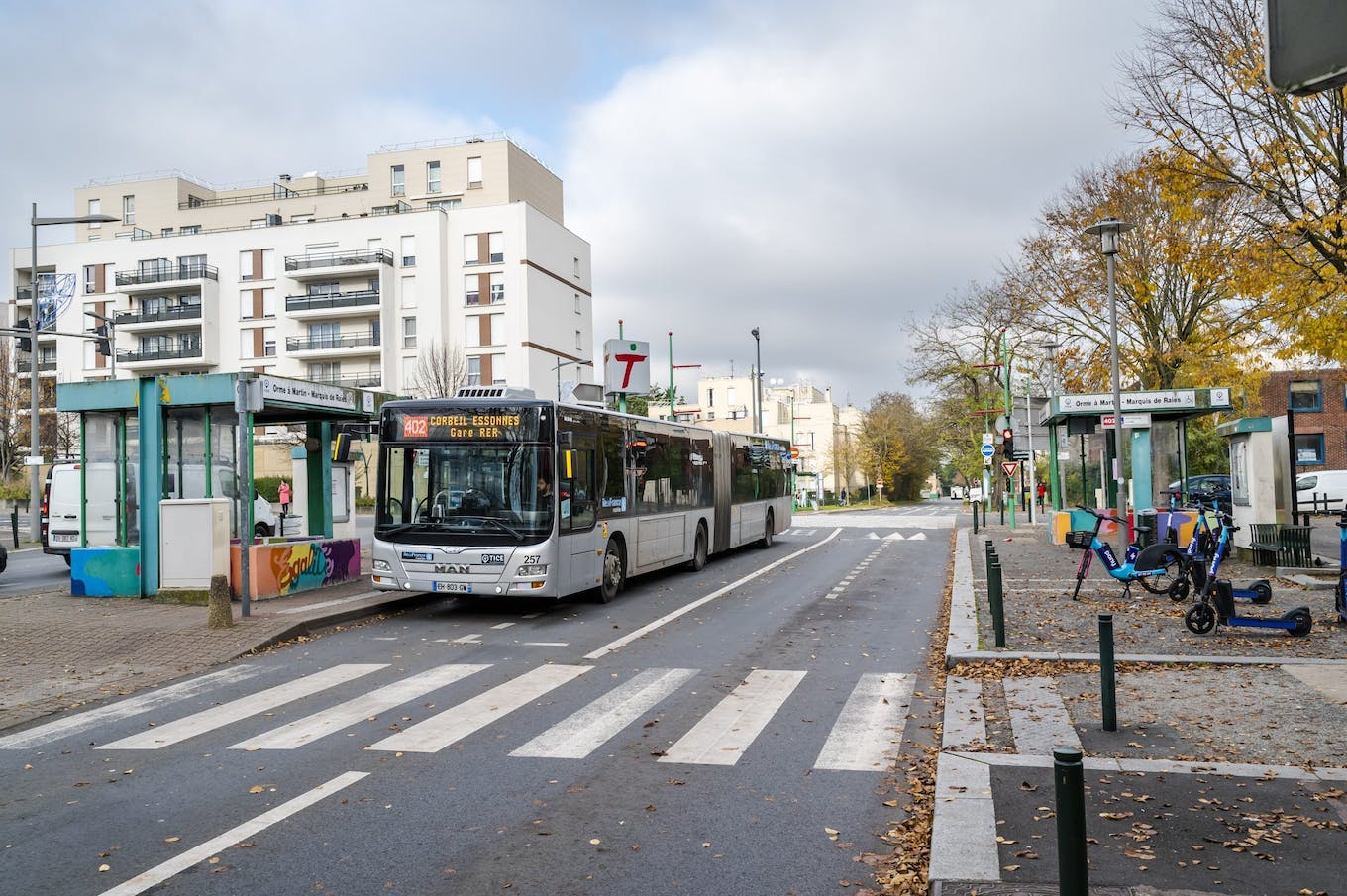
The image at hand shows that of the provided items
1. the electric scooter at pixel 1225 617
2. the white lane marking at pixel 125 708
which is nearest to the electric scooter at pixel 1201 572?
the electric scooter at pixel 1225 617

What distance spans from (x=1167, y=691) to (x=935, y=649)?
2.93 meters

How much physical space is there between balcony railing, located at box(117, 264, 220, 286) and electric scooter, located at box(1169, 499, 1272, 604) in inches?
2345

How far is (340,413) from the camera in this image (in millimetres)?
16531

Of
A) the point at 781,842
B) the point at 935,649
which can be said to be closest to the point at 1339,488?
the point at 935,649

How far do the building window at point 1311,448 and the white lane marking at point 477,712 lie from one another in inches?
2095

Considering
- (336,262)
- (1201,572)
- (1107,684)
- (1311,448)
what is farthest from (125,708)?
(1311,448)

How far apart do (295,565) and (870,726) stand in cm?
1062

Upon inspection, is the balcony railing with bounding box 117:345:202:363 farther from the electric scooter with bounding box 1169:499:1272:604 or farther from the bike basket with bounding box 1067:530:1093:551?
the electric scooter with bounding box 1169:499:1272:604

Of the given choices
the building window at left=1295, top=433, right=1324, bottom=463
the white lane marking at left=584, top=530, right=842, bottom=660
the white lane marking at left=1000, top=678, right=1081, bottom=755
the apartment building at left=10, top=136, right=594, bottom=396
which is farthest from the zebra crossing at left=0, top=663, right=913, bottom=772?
the building window at left=1295, top=433, right=1324, bottom=463

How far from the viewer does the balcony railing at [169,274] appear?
61781 millimetres

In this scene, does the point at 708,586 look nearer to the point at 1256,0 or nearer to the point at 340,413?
the point at 340,413

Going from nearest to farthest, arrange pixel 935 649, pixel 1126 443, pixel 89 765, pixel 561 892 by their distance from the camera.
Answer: pixel 561 892 < pixel 89 765 < pixel 935 649 < pixel 1126 443

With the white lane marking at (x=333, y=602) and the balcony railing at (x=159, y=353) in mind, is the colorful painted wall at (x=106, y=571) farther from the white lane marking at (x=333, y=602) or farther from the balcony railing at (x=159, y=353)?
the balcony railing at (x=159, y=353)

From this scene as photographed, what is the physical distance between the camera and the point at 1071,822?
335cm
